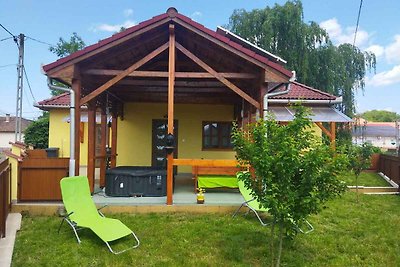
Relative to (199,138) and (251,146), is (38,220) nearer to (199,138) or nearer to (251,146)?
(251,146)

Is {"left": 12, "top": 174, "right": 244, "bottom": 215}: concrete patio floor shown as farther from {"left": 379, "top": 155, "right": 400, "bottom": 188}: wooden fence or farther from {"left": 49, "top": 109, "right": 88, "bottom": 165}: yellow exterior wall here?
{"left": 49, "top": 109, "right": 88, "bottom": 165}: yellow exterior wall

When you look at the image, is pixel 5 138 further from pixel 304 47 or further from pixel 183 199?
pixel 183 199

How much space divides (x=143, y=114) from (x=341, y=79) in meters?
14.6

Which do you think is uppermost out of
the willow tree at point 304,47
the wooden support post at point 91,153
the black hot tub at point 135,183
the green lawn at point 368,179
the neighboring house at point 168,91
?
the willow tree at point 304,47

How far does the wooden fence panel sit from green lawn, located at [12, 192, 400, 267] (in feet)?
1.83

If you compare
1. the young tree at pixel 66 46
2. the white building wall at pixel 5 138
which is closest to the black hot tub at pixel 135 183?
the young tree at pixel 66 46

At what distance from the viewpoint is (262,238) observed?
5.58 meters

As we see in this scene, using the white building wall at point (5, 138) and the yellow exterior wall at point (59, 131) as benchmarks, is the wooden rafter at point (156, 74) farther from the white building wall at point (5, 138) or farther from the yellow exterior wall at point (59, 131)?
the white building wall at point (5, 138)

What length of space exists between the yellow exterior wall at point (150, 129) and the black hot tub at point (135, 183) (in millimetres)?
4927

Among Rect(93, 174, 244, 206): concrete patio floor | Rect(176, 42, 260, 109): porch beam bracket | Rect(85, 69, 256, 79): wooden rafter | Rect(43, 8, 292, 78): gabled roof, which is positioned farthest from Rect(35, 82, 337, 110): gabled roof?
Rect(43, 8, 292, 78): gabled roof

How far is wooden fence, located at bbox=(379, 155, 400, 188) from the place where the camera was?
1145cm

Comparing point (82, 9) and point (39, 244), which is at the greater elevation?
point (82, 9)

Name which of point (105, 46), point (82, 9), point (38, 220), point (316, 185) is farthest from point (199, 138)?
point (82, 9)

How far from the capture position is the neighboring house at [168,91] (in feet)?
23.7
